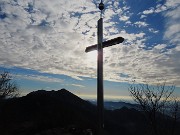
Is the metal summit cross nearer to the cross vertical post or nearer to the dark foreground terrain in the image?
the cross vertical post

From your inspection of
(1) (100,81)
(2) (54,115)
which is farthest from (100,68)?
(2) (54,115)

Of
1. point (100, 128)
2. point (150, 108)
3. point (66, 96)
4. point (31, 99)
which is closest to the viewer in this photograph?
point (100, 128)

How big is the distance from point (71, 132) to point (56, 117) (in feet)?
182

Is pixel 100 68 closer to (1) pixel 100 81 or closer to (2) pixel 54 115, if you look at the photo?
(1) pixel 100 81

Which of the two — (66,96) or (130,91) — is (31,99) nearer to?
(66,96)

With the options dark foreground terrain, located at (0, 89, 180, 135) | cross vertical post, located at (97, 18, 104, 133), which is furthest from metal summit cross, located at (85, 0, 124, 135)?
dark foreground terrain, located at (0, 89, 180, 135)

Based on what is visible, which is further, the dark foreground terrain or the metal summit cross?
the dark foreground terrain

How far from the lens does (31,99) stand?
4245 inches

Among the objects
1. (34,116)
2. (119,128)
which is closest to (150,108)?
(34,116)

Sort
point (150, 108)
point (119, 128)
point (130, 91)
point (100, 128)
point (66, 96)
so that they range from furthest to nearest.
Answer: point (66, 96) → point (119, 128) → point (130, 91) → point (150, 108) → point (100, 128)

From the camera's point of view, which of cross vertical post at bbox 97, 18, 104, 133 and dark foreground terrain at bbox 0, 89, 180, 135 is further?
dark foreground terrain at bbox 0, 89, 180, 135

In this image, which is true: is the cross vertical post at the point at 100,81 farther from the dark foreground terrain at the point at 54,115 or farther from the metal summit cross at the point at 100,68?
the dark foreground terrain at the point at 54,115

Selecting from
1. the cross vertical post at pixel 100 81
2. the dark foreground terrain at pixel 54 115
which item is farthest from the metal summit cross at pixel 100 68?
the dark foreground terrain at pixel 54 115

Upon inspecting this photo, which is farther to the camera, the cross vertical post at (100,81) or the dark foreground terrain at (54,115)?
the dark foreground terrain at (54,115)
